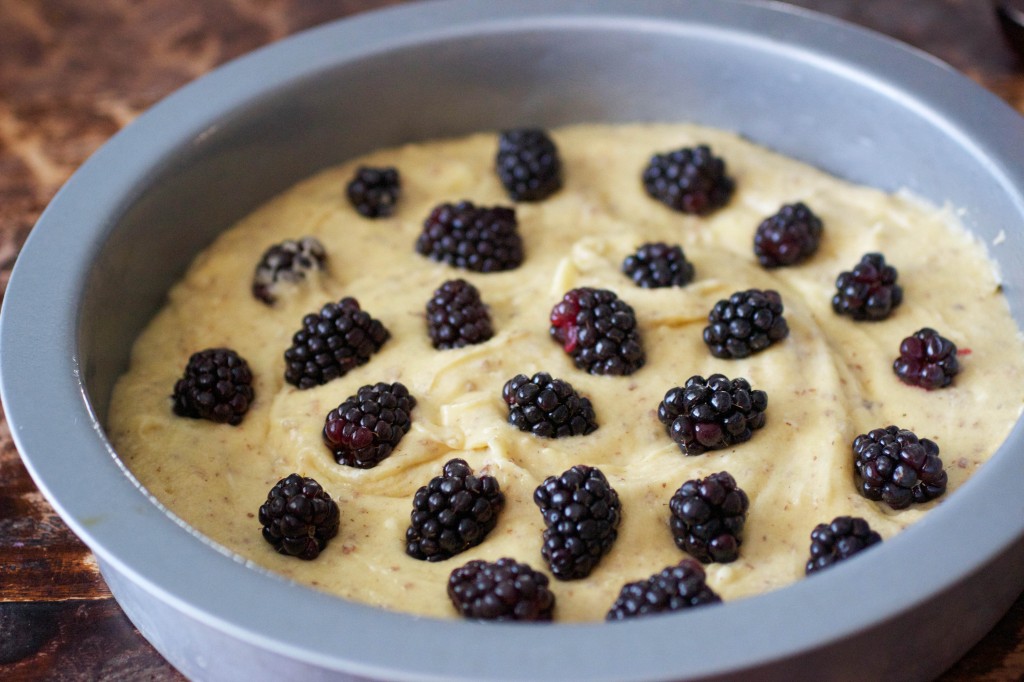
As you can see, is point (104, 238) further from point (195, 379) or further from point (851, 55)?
point (851, 55)

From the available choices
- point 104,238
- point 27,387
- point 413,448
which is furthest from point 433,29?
point 27,387

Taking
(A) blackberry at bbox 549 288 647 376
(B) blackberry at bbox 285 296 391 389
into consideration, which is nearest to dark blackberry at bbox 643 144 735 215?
(A) blackberry at bbox 549 288 647 376

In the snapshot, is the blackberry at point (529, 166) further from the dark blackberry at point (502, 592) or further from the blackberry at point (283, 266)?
the dark blackberry at point (502, 592)

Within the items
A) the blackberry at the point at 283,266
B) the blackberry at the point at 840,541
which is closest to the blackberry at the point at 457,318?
the blackberry at the point at 283,266

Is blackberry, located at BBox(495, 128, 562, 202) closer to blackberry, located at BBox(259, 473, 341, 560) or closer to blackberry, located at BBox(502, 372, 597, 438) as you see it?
blackberry, located at BBox(502, 372, 597, 438)

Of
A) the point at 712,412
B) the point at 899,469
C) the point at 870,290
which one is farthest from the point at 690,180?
the point at 899,469

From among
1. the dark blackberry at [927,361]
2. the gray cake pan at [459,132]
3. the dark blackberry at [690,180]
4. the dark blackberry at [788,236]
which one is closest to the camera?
the gray cake pan at [459,132]
